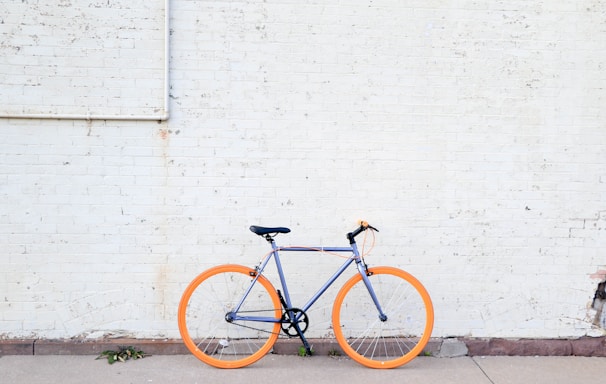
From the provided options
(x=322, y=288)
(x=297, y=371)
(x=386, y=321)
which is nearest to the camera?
(x=297, y=371)

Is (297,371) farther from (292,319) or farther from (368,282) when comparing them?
(368,282)

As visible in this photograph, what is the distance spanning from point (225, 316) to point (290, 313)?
514mm

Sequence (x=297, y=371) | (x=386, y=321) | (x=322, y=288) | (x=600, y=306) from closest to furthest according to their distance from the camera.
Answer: (x=297, y=371) → (x=322, y=288) → (x=386, y=321) → (x=600, y=306)

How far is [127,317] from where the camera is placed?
15.6ft

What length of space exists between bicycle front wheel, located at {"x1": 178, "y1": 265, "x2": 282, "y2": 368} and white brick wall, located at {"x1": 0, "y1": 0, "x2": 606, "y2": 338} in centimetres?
17

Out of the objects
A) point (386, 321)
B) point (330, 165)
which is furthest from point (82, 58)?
point (386, 321)

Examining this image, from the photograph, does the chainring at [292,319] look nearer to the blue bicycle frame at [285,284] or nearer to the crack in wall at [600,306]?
the blue bicycle frame at [285,284]

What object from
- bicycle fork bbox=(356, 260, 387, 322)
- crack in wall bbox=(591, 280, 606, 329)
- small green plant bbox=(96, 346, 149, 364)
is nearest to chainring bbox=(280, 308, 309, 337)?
bicycle fork bbox=(356, 260, 387, 322)

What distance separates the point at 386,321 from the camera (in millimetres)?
4715

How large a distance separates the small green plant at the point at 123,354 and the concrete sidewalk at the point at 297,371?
0.23ft

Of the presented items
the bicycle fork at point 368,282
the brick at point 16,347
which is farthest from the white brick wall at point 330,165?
the bicycle fork at point 368,282

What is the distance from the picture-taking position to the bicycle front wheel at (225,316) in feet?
15.4

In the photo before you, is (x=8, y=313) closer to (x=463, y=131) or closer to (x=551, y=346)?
(x=463, y=131)

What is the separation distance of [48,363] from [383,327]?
2.70 metres
